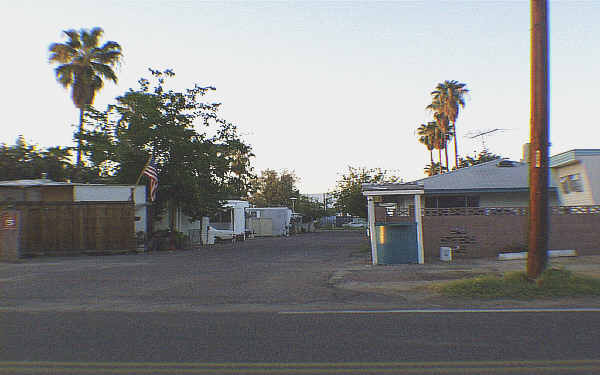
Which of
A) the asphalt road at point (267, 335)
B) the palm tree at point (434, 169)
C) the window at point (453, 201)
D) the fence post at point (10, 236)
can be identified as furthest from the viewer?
the palm tree at point (434, 169)

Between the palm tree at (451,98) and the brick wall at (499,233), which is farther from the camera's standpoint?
the palm tree at (451,98)

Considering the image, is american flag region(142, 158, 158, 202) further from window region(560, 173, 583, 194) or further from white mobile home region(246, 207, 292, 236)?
white mobile home region(246, 207, 292, 236)

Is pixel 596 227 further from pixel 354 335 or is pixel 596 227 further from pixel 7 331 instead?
pixel 7 331

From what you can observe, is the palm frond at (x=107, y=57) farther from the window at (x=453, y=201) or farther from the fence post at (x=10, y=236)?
the window at (x=453, y=201)

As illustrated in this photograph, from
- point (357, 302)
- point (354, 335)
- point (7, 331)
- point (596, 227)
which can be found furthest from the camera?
point (596, 227)

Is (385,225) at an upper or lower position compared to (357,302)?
upper

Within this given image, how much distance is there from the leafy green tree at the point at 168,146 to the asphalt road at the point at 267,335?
15203 mm

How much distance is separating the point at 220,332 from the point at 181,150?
20.9 m

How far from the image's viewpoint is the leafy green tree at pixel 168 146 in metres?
26.1

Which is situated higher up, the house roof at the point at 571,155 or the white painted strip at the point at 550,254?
the house roof at the point at 571,155

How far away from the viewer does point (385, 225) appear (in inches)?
638

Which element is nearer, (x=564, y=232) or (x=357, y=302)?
Result: (x=357, y=302)

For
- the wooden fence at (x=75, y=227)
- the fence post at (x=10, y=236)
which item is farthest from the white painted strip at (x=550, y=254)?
the fence post at (x=10, y=236)

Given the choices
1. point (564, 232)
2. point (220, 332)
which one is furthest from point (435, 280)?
point (564, 232)
